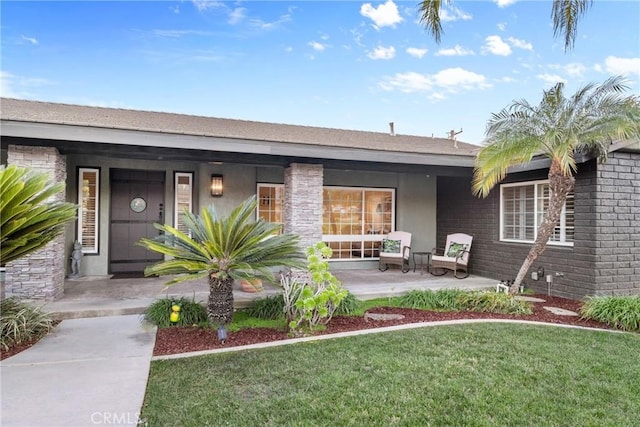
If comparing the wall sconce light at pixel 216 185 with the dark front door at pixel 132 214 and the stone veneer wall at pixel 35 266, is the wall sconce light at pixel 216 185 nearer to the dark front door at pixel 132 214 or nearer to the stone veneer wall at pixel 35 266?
the dark front door at pixel 132 214

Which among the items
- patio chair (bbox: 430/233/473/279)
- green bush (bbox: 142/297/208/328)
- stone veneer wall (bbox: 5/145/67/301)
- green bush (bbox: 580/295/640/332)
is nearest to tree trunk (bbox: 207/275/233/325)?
green bush (bbox: 142/297/208/328)

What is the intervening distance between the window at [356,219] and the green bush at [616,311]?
5.32 meters

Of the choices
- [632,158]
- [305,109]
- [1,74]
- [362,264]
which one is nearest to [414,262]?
[362,264]

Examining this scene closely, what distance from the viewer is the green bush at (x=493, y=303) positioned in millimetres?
6023

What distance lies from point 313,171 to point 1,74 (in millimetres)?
7537

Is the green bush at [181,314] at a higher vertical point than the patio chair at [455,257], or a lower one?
lower

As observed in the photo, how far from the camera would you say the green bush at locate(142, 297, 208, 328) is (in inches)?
204

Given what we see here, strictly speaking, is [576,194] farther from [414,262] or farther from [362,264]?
[362,264]

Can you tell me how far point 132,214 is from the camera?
8.85 metres

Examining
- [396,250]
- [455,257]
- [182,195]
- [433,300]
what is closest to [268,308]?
[433,300]

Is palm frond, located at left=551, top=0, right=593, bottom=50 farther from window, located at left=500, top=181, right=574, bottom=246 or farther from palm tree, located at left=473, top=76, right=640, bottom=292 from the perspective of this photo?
window, located at left=500, top=181, right=574, bottom=246

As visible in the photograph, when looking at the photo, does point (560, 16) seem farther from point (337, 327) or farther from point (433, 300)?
point (337, 327)

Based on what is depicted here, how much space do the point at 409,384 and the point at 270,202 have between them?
6845 millimetres

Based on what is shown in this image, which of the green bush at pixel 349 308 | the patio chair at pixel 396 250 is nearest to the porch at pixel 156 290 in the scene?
the patio chair at pixel 396 250
